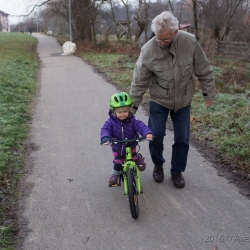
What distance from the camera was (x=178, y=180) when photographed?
4.14 meters

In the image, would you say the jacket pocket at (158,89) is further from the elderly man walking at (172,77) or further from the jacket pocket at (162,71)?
the jacket pocket at (162,71)

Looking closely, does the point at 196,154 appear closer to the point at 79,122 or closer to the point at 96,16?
the point at 79,122

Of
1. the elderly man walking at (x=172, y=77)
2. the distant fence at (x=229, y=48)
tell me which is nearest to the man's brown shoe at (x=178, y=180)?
the elderly man walking at (x=172, y=77)

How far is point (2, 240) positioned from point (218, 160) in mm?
3374

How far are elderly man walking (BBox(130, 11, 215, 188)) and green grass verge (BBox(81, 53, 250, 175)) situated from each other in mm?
1340

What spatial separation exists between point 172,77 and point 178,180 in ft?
4.63

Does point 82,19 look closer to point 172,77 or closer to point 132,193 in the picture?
point 172,77

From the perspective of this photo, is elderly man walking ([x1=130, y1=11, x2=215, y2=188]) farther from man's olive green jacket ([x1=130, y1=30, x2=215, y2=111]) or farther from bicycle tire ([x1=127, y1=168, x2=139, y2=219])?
bicycle tire ([x1=127, y1=168, x2=139, y2=219])

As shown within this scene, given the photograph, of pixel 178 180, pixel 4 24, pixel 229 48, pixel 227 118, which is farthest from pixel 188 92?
pixel 4 24

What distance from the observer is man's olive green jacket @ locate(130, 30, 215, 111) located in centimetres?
357

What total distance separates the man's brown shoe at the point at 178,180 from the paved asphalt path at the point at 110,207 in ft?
0.24

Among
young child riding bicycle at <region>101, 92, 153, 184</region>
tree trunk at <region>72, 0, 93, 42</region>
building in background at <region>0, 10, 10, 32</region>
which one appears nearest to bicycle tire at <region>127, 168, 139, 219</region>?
young child riding bicycle at <region>101, 92, 153, 184</region>

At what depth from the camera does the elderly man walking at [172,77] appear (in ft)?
11.5

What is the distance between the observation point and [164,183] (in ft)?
14.0
